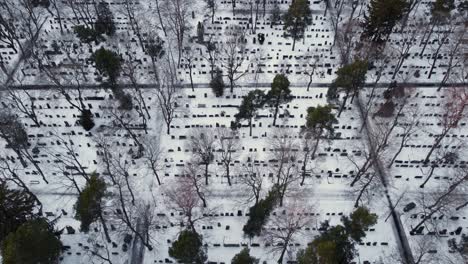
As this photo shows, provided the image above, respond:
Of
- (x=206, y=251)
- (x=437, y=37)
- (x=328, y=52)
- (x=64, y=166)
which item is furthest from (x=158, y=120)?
(x=437, y=37)

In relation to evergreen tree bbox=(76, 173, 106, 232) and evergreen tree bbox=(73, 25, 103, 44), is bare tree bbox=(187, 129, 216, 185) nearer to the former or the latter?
evergreen tree bbox=(76, 173, 106, 232)

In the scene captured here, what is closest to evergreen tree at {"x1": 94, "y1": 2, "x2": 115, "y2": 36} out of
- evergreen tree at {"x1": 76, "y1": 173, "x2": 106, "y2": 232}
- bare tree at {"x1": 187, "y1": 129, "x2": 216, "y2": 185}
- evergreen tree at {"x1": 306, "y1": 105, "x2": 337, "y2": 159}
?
bare tree at {"x1": 187, "y1": 129, "x2": 216, "y2": 185}

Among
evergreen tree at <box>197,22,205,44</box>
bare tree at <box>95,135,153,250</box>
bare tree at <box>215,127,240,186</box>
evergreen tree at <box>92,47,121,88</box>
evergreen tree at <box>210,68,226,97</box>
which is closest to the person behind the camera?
bare tree at <box>95,135,153,250</box>

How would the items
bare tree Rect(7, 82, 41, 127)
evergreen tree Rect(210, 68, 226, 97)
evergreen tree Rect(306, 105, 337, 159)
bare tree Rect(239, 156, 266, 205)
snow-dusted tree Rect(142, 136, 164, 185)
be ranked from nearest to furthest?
evergreen tree Rect(306, 105, 337, 159)
bare tree Rect(239, 156, 266, 205)
snow-dusted tree Rect(142, 136, 164, 185)
bare tree Rect(7, 82, 41, 127)
evergreen tree Rect(210, 68, 226, 97)

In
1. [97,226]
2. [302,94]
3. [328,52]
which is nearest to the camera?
[97,226]

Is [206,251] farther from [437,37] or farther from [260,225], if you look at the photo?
[437,37]

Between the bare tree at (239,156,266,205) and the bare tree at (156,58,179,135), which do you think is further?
the bare tree at (156,58,179,135)
